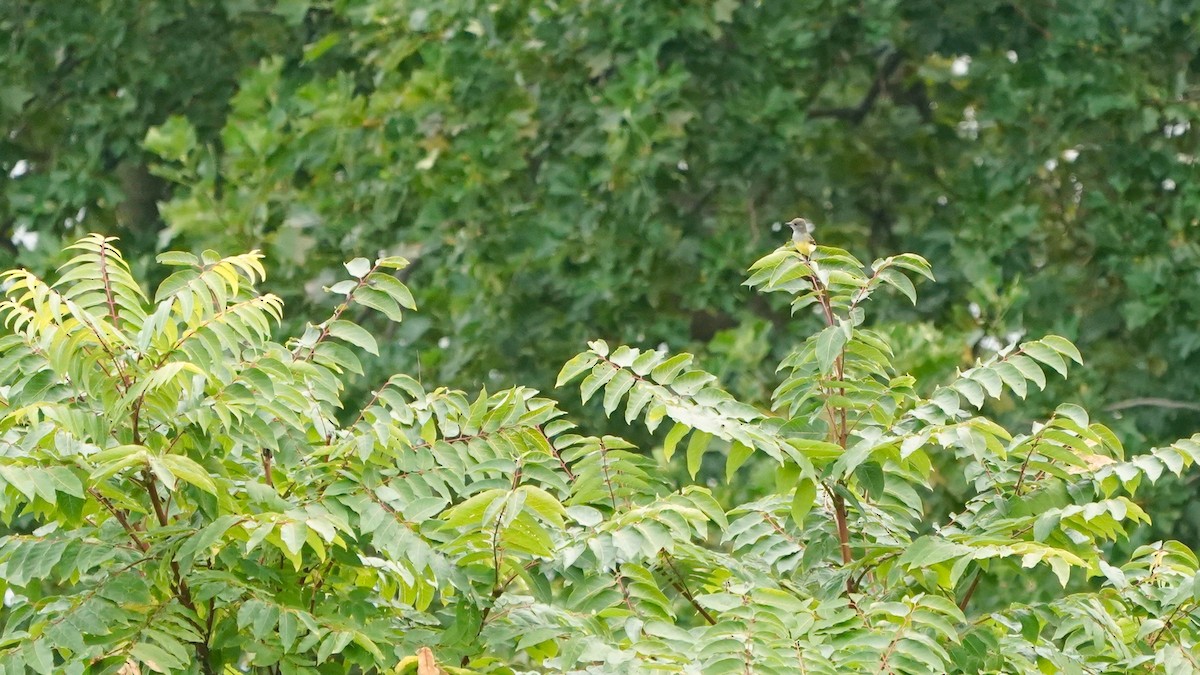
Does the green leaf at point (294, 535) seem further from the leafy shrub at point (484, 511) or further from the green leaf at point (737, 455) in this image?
the green leaf at point (737, 455)

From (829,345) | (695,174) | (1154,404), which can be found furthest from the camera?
(695,174)

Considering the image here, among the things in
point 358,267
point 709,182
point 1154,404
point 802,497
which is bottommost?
point 1154,404

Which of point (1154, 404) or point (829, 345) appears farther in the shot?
point (1154, 404)

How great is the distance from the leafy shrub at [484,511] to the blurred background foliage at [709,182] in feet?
12.1

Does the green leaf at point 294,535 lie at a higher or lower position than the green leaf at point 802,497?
higher

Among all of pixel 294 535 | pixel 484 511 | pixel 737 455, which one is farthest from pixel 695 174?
pixel 294 535

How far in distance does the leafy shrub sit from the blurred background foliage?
368 cm

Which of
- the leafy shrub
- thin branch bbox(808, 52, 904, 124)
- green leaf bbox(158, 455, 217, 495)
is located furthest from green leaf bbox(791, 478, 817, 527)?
thin branch bbox(808, 52, 904, 124)

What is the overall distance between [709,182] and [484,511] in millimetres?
5201

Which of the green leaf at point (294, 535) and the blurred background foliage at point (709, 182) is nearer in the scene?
the green leaf at point (294, 535)

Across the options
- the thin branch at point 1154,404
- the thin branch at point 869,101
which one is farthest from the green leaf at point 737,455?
the thin branch at point 869,101

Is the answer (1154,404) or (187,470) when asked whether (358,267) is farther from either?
(1154,404)

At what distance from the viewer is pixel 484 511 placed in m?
2.72

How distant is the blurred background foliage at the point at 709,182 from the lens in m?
7.07
